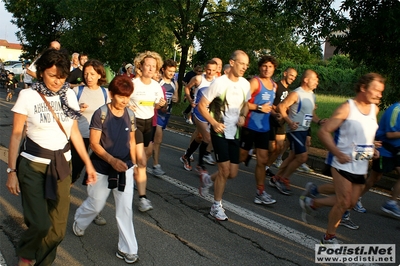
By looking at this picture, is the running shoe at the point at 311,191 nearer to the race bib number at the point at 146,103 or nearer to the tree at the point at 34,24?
the race bib number at the point at 146,103

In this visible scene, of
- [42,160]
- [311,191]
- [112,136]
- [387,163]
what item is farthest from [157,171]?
[42,160]

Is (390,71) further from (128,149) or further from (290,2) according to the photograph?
(128,149)

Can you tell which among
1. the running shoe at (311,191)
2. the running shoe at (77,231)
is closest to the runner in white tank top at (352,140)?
the running shoe at (311,191)

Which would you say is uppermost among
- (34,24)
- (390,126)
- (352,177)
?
(34,24)

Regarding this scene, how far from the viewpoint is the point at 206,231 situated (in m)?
4.83

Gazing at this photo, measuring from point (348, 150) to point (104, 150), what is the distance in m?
2.42

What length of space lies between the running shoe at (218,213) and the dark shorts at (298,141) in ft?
5.65

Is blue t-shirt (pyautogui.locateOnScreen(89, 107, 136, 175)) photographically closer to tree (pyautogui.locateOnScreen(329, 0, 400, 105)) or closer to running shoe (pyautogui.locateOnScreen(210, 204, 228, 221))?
running shoe (pyautogui.locateOnScreen(210, 204, 228, 221))

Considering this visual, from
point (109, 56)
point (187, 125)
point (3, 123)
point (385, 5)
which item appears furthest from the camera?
point (109, 56)

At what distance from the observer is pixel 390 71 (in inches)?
346

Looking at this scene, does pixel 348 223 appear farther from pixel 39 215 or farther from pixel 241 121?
pixel 39 215

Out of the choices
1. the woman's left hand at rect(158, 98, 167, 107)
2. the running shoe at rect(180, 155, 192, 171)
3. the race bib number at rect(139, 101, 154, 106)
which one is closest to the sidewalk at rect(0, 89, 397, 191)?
the running shoe at rect(180, 155, 192, 171)

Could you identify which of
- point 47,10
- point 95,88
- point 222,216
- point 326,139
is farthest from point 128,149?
point 47,10

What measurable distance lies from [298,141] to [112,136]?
3247mm
